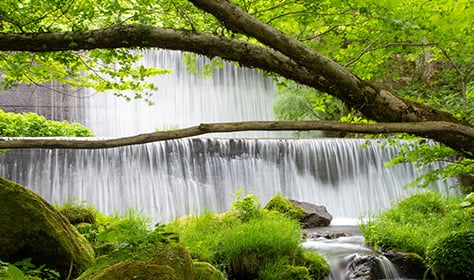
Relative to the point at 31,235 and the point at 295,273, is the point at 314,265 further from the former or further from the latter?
the point at 31,235

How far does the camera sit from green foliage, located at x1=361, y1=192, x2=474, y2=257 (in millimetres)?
7633

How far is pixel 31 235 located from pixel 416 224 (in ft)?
23.4

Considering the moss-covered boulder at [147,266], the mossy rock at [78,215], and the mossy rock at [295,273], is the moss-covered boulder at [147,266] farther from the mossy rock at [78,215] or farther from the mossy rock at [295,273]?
the mossy rock at [78,215]

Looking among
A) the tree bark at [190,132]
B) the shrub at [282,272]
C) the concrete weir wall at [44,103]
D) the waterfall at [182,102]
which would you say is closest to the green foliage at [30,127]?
the concrete weir wall at [44,103]

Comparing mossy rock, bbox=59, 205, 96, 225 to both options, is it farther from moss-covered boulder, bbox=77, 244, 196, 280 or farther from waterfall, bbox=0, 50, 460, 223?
waterfall, bbox=0, 50, 460, 223

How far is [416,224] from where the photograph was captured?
889cm

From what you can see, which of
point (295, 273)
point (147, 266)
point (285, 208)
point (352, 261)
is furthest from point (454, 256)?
point (147, 266)

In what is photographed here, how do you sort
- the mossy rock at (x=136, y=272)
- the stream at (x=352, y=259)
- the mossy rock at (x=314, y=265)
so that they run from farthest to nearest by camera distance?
the stream at (x=352, y=259) → the mossy rock at (x=314, y=265) → the mossy rock at (x=136, y=272)

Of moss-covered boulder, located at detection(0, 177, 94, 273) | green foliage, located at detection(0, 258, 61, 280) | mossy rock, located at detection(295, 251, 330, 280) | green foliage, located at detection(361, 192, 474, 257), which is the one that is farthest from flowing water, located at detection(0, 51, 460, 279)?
green foliage, located at detection(0, 258, 61, 280)

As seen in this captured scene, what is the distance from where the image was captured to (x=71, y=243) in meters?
4.14

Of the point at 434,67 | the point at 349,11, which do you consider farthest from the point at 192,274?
the point at 434,67

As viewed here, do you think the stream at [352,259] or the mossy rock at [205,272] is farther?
the stream at [352,259]

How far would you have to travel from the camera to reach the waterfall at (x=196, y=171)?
10.8 meters

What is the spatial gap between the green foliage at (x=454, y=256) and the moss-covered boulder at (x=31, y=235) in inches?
182
